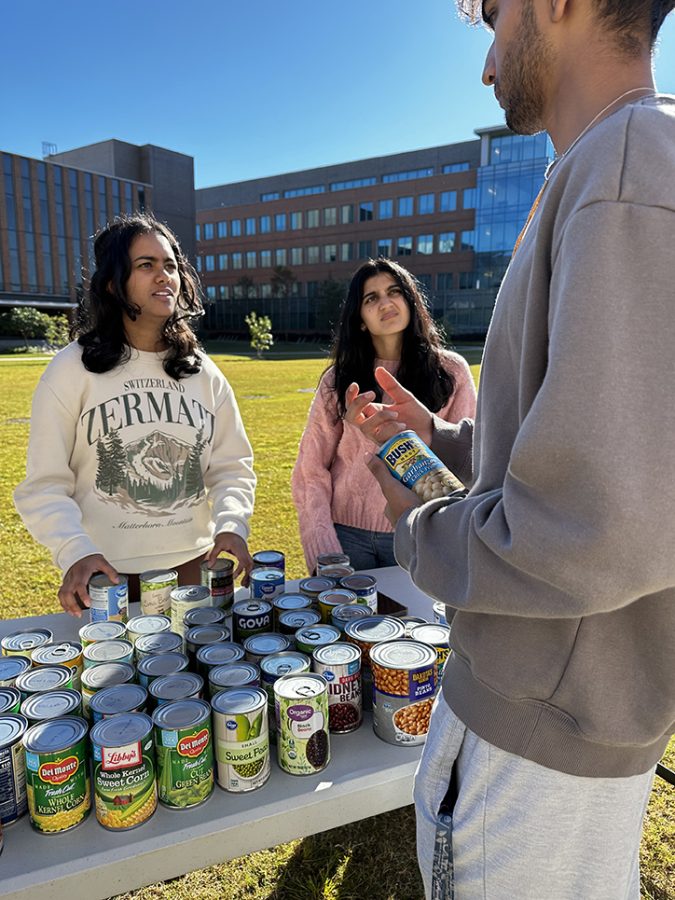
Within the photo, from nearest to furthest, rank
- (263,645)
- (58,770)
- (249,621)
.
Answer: (58,770)
(263,645)
(249,621)

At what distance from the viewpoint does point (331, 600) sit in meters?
1.99

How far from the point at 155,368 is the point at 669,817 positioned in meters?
3.07

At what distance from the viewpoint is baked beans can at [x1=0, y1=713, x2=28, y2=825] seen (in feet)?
4.21

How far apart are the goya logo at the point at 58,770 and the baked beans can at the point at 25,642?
21.7 inches

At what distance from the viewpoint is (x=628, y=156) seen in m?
0.78

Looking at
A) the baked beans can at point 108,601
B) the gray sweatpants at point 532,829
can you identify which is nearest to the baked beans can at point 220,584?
the baked beans can at point 108,601

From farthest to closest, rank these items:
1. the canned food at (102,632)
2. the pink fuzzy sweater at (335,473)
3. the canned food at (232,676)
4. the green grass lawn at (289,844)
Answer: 1. the pink fuzzy sweater at (335,473)
2. the green grass lawn at (289,844)
3. the canned food at (102,632)
4. the canned food at (232,676)

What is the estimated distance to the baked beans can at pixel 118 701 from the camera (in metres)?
1.40

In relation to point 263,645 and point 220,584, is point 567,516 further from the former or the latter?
point 220,584

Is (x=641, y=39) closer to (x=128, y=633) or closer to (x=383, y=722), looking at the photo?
(x=383, y=722)

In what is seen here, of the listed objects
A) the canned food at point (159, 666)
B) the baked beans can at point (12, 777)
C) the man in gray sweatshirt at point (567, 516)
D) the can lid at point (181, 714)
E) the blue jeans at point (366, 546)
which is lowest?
the blue jeans at point (366, 546)

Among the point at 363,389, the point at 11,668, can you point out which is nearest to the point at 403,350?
the point at 363,389

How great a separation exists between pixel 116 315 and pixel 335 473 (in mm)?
1345

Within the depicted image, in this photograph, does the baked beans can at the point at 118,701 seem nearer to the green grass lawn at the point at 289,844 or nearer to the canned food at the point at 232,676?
the canned food at the point at 232,676
